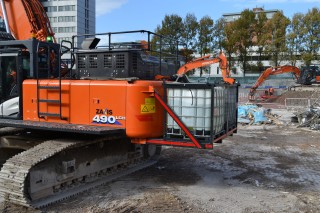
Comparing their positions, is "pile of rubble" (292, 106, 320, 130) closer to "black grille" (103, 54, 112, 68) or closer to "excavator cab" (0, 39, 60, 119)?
"black grille" (103, 54, 112, 68)

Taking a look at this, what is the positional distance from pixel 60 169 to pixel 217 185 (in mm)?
3028

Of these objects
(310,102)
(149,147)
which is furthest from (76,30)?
(149,147)

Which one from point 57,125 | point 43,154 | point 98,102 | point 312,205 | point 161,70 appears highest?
point 161,70

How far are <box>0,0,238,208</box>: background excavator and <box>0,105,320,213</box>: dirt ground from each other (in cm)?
43

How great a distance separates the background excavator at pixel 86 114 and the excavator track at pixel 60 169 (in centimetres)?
2

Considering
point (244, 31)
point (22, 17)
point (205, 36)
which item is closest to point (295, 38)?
point (244, 31)

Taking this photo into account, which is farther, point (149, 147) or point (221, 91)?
point (149, 147)

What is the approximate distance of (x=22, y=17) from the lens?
9195mm

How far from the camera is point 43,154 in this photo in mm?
5957

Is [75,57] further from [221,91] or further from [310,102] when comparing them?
[310,102]

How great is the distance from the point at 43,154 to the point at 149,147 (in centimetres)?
353

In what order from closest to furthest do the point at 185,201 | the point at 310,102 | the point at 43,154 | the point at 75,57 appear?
the point at 43,154 → the point at 185,201 → the point at 75,57 → the point at 310,102

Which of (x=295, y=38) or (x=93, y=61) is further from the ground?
(x=295, y=38)

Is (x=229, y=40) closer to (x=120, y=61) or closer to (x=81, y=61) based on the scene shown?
(x=81, y=61)
